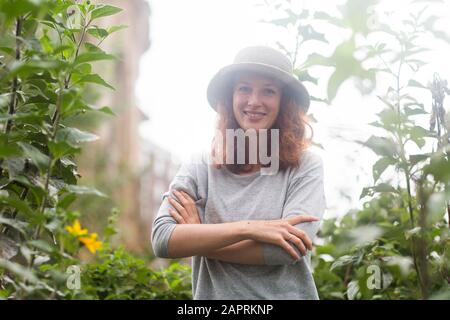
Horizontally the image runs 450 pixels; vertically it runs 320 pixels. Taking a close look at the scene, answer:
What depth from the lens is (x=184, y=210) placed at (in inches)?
75.9

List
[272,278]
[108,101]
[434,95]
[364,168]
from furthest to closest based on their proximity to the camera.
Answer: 1. [108,101]
2. [364,168]
3. [272,278]
4. [434,95]

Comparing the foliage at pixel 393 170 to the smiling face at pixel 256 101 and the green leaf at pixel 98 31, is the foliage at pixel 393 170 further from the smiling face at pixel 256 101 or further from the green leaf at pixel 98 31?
the green leaf at pixel 98 31

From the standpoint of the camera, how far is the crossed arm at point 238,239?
5.70 ft

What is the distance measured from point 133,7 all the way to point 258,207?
1928 cm

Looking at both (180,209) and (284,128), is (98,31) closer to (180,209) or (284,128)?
(180,209)

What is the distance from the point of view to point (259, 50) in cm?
213

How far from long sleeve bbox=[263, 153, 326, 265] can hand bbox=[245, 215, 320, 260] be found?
28mm

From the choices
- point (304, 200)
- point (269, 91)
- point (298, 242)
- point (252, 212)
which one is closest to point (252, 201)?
point (252, 212)

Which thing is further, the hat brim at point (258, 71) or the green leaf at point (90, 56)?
the hat brim at point (258, 71)

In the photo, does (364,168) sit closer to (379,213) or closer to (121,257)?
(379,213)

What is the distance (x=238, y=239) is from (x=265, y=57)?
0.68m

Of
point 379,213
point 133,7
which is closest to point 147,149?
point 133,7

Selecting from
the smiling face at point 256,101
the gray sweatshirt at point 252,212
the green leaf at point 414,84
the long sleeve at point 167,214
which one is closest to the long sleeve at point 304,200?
the gray sweatshirt at point 252,212
